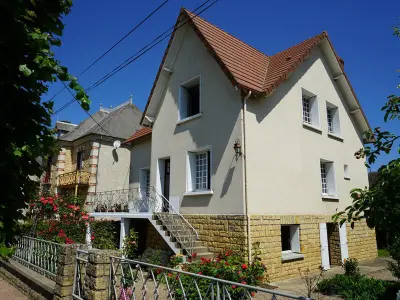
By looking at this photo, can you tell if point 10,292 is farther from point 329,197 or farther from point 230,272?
point 329,197

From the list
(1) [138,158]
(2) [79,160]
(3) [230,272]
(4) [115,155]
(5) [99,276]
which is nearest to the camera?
(5) [99,276]

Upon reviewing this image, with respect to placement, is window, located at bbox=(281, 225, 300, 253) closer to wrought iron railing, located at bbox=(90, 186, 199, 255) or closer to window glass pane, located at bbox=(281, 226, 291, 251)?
window glass pane, located at bbox=(281, 226, 291, 251)

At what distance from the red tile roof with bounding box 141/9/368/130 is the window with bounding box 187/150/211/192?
2861 mm

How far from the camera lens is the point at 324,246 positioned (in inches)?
462

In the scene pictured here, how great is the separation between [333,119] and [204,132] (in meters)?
6.83

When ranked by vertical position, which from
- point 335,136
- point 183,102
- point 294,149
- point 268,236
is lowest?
point 268,236

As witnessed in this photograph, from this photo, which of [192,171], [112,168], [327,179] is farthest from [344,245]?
[112,168]

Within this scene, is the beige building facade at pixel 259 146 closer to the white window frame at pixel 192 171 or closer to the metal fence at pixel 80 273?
the white window frame at pixel 192 171

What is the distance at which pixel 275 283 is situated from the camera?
936 cm

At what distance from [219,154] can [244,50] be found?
5005 mm

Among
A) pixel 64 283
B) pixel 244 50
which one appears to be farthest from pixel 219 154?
pixel 64 283

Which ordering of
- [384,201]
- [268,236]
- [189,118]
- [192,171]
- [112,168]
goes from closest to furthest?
1. [384,201]
2. [268,236]
3. [192,171]
4. [189,118]
5. [112,168]

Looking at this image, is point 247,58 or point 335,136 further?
point 335,136

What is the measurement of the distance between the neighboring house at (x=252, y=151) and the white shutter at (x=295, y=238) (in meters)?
0.04
